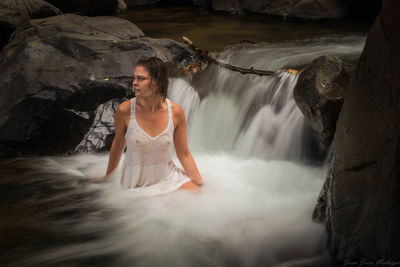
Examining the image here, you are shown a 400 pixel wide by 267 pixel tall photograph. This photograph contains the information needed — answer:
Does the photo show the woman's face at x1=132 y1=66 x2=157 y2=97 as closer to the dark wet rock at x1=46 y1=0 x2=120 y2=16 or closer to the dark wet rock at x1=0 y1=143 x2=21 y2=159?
the dark wet rock at x1=0 y1=143 x2=21 y2=159

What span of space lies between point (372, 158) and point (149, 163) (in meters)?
2.07

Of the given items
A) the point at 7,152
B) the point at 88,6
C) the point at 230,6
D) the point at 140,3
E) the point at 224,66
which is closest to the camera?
the point at 7,152

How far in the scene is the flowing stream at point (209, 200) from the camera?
11.5 ft

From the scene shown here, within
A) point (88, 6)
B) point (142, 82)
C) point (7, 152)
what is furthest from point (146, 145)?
point (88, 6)

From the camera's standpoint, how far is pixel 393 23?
2.70 m

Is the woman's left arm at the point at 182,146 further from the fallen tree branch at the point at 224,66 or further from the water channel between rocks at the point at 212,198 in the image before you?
the fallen tree branch at the point at 224,66

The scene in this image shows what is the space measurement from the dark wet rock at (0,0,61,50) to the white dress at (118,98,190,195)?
18.9 feet

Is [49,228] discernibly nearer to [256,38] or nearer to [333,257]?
[333,257]

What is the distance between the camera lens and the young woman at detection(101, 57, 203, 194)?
3.77 m

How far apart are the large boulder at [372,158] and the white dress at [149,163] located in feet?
5.16

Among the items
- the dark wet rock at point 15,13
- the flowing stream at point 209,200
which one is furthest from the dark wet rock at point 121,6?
the flowing stream at point 209,200

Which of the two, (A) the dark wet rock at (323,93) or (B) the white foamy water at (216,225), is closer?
(B) the white foamy water at (216,225)

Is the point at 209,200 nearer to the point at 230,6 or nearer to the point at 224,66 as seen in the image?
the point at 224,66

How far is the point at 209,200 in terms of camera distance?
167 inches
